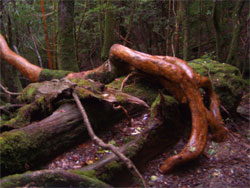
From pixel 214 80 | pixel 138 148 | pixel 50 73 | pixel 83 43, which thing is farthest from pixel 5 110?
pixel 83 43

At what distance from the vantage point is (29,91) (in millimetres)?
4113

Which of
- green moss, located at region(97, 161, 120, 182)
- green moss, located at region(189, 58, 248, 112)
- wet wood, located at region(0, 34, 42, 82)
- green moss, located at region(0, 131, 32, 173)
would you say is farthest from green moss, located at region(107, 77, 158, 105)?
wet wood, located at region(0, 34, 42, 82)

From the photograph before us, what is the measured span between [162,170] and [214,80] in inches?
101

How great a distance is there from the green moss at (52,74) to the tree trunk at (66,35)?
1.87ft

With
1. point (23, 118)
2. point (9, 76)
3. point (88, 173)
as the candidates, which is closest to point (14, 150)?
point (23, 118)

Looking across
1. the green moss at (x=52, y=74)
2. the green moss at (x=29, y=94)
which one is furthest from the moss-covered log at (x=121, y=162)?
the green moss at (x=52, y=74)

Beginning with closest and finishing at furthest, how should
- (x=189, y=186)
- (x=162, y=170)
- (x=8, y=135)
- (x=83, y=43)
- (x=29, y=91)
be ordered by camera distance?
(x=8, y=135)
(x=189, y=186)
(x=162, y=170)
(x=29, y=91)
(x=83, y=43)

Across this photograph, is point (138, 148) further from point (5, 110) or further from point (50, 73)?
point (50, 73)

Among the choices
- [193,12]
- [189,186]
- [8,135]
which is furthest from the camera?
[193,12]

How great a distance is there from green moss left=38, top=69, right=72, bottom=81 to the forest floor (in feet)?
7.43

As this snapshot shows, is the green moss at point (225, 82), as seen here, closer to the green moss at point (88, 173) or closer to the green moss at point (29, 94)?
the green moss at point (88, 173)

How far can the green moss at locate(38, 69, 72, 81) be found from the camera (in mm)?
5343

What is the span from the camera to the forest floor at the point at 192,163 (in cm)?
289

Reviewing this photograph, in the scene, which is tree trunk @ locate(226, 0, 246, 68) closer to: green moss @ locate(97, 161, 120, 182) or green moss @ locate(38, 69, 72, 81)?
green moss @ locate(38, 69, 72, 81)
